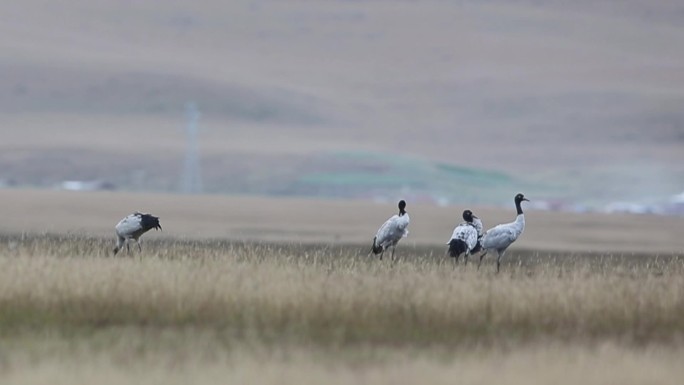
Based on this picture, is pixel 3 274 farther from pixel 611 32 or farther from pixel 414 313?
pixel 611 32

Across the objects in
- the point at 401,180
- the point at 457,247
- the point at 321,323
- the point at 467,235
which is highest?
the point at 401,180

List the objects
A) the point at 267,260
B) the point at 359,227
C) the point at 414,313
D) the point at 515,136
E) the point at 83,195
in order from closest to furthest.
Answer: the point at 414,313 → the point at 267,260 → the point at 359,227 → the point at 83,195 → the point at 515,136

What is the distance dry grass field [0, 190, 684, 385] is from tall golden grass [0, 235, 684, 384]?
0.03 m

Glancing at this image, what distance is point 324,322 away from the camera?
55.8ft

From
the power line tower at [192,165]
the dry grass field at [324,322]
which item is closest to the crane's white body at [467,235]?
the dry grass field at [324,322]

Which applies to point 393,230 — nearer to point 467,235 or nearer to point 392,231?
point 392,231

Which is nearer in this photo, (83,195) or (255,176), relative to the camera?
(83,195)

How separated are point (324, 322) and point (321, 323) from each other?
0.05 m

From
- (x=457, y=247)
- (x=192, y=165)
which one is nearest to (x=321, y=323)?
(x=457, y=247)

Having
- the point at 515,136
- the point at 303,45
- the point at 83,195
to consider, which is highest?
the point at 303,45

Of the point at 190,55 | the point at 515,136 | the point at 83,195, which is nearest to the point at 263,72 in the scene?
the point at 190,55

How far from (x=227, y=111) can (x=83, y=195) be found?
238ft

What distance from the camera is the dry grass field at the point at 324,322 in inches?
535

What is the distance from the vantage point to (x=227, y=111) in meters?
144
